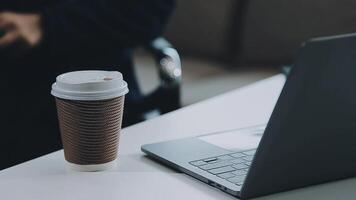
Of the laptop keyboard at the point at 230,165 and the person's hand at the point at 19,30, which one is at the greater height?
the laptop keyboard at the point at 230,165

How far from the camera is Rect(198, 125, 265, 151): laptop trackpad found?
2.91ft

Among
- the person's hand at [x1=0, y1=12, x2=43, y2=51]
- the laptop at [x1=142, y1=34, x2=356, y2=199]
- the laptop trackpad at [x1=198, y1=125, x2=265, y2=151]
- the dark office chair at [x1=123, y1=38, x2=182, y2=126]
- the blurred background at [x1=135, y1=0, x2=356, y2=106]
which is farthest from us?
the blurred background at [x1=135, y1=0, x2=356, y2=106]

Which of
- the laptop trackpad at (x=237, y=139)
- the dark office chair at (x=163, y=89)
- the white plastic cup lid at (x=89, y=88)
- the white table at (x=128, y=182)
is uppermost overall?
the white plastic cup lid at (x=89, y=88)

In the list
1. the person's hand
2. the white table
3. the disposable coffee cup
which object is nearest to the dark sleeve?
the person's hand

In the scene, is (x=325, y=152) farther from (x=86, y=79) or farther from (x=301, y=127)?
(x=86, y=79)

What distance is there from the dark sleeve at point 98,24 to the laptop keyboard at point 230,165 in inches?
26.7

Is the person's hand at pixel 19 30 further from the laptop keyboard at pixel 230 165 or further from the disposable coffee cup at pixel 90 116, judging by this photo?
the laptop keyboard at pixel 230 165

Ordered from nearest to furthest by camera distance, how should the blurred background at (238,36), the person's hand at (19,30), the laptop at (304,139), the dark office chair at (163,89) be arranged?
the laptop at (304,139) < the person's hand at (19,30) < the dark office chair at (163,89) < the blurred background at (238,36)

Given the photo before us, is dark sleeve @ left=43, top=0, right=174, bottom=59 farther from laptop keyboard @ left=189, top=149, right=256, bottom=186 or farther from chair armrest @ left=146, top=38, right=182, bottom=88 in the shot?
laptop keyboard @ left=189, top=149, right=256, bottom=186

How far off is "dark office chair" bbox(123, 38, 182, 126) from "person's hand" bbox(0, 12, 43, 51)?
31cm

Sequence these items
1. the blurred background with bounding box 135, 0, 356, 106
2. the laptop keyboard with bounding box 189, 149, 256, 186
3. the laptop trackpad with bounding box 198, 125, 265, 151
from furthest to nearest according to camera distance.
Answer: the blurred background with bounding box 135, 0, 356, 106, the laptop trackpad with bounding box 198, 125, 265, 151, the laptop keyboard with bounding box 189, 149, 256, 186

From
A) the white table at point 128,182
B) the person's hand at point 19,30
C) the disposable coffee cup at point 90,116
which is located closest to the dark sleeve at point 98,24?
the person's hand at point 19,30

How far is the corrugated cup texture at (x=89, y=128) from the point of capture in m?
0.80

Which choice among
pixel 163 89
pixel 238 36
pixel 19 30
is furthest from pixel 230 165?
pixel 238 36
